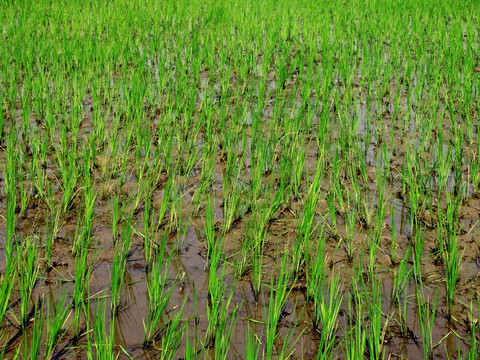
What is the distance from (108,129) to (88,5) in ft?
15.6

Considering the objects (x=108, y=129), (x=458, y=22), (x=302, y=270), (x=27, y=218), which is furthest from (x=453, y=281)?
(x=458, y=22)

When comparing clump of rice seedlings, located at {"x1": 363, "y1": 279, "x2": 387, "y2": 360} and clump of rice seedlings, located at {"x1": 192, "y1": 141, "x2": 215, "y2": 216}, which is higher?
clump of rice seedlings, located at {"x1": 363, "y1": 279, "x2": 387, "y2": 360}

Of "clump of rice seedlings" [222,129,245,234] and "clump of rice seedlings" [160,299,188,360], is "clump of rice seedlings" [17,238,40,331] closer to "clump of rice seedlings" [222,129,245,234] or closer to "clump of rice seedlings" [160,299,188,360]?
"clump of rice seedlings" [160,299,188,360]

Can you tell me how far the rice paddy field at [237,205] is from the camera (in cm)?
193

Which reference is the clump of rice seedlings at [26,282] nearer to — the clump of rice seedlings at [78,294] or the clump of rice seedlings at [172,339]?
the clump of rice seedlings at [78,294]

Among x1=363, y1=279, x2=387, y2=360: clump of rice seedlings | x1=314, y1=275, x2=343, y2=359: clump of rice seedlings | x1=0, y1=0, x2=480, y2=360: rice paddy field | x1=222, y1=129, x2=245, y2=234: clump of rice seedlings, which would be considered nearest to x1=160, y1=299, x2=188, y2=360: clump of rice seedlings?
x1=0, y1=0, x2=480, y2=360: rice paddy field

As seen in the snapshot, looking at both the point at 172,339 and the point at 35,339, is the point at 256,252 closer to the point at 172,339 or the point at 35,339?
the point at 172,339

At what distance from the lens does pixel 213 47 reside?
18.7 feet

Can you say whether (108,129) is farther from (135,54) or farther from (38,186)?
(135,54)

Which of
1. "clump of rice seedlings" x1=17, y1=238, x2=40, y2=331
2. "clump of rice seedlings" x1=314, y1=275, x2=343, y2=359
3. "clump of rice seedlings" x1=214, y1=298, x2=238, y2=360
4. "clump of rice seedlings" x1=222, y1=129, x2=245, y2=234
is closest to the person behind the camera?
"clump of rice seedlings" x1=214, y1=298, x2=238, y2=360

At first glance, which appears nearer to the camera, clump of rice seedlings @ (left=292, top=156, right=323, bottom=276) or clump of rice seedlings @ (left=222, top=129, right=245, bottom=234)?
clump of rice seedlings @ (left=292, top=156, right=323, bottom=276)

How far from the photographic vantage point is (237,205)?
113 inches

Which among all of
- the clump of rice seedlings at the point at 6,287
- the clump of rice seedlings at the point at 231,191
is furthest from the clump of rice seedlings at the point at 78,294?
the clump of rice seedlings at the point at 231,191

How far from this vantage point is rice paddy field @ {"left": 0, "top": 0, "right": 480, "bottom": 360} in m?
1.93
